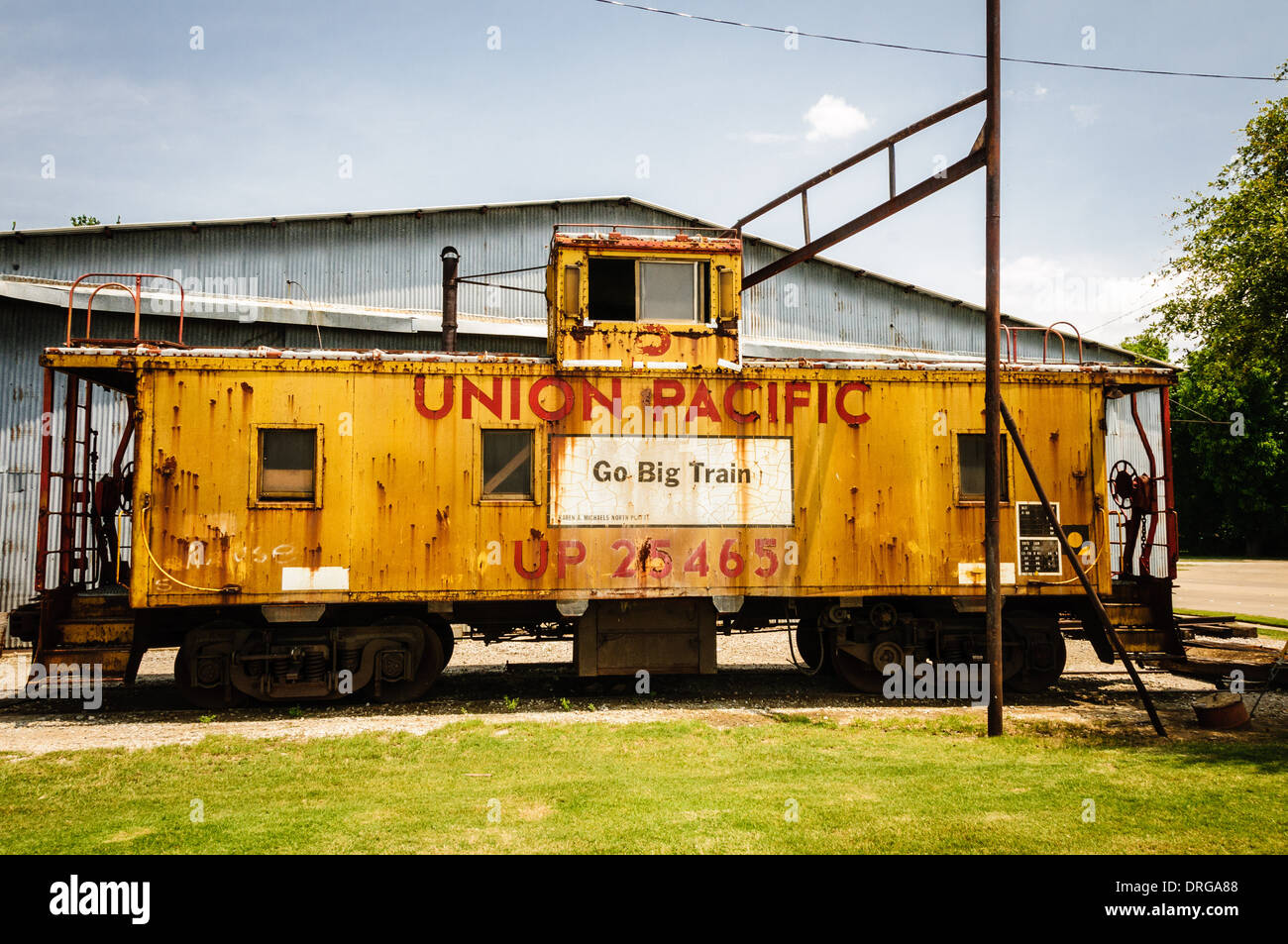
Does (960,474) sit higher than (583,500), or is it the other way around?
(960,474)

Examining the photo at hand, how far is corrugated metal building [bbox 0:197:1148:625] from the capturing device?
643 inches

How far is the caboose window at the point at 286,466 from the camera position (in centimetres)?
1045

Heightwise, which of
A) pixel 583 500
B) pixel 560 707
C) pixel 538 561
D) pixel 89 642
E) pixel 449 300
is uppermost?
pixel 449 300

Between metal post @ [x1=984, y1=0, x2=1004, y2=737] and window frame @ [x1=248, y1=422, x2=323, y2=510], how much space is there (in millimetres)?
7878

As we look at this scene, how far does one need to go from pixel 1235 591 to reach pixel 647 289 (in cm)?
2529

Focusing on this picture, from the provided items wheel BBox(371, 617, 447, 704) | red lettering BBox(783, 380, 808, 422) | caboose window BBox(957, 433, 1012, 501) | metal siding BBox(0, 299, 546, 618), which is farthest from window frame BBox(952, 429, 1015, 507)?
metal siding BBox(0, 299, 546, 618)

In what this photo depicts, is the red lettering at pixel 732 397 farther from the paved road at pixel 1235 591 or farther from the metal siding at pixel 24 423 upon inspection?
the metal siding at pixel 24 423

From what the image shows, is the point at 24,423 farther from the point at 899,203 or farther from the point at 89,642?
the point at 899,203

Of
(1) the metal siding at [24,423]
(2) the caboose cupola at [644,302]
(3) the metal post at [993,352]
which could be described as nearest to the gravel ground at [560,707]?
(3) the metal post at [993,352]

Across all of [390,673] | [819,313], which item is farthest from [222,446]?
[819,313]

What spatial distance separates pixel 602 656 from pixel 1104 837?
6730mm

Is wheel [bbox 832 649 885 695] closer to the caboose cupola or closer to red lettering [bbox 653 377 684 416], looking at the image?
red lettering [bbox 653 377 684 416]

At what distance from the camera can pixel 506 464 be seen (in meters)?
10.8

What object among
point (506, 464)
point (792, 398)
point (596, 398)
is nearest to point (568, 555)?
point (506, 464)
